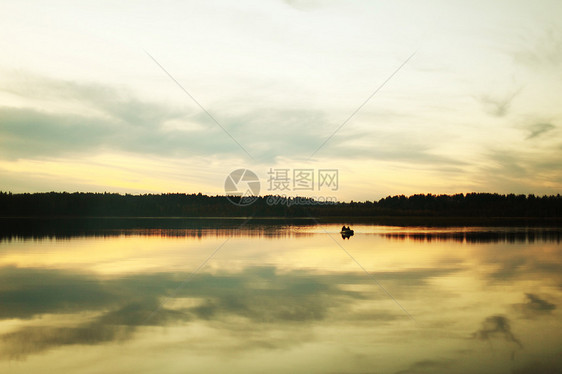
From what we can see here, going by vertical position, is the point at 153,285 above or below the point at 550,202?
below

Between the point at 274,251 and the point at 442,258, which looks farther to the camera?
the point at 274,251

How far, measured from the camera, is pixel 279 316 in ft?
44.2

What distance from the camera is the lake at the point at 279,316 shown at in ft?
32.8

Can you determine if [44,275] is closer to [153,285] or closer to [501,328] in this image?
[153,285]

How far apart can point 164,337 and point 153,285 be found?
714 cm

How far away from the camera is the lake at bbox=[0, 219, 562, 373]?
32.8ft

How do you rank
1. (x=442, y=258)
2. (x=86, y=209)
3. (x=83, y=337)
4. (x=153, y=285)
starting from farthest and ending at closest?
(x=86, y=209) < (x=442, y=258) < (x=153, y=285) < (x=83, y=337)

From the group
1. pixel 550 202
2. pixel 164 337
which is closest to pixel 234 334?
pixel 164 337

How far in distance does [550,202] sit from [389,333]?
498 ft

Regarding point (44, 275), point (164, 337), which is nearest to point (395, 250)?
point (44, 275)

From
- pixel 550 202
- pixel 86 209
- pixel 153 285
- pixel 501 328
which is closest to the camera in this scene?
pixel 501 328

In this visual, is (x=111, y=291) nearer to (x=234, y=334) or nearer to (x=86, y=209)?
(x=234, y=334)

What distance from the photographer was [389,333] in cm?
1178

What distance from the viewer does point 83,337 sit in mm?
11445
